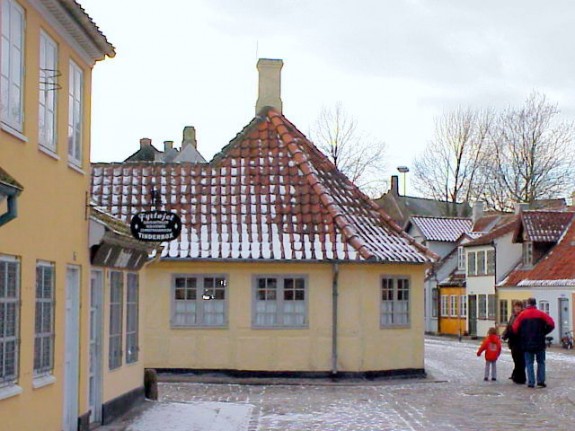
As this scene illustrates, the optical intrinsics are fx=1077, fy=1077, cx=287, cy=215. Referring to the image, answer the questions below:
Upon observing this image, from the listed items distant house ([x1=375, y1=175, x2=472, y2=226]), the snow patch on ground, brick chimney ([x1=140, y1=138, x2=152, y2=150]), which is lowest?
the snow patch on ground

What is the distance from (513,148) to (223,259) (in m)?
41.6

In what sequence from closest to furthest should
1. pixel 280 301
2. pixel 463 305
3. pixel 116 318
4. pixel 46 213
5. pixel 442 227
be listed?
1. pixel 46 213
2. pixel 116 318
3. pixel 280 301
4. pixel 463 305
5. pixel 442 227

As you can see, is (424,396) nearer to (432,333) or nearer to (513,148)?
(432,333)

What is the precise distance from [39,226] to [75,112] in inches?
100

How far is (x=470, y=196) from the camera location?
6519 centimetres

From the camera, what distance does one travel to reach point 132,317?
16.7 meters

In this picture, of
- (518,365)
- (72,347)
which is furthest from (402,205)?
(72,347)

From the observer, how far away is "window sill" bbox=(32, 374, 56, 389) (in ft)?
36.3

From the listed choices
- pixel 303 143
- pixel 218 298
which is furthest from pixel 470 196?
pixel 218 298

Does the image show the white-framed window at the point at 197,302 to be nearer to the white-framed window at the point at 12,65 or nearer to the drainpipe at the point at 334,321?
the drainpipe at the point at 334,321

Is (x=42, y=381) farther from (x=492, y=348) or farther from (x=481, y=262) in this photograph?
(x=481, y=262)

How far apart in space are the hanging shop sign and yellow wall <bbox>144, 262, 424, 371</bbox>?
880 cm

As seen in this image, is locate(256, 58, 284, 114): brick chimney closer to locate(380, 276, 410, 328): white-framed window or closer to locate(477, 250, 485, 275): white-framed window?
locate(380, 276, 410, 328): white-framed window

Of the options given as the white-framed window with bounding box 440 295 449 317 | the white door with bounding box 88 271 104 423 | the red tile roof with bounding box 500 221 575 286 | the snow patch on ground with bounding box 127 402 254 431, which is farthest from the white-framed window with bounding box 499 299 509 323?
the white door with bounding box 88 271 104 423
